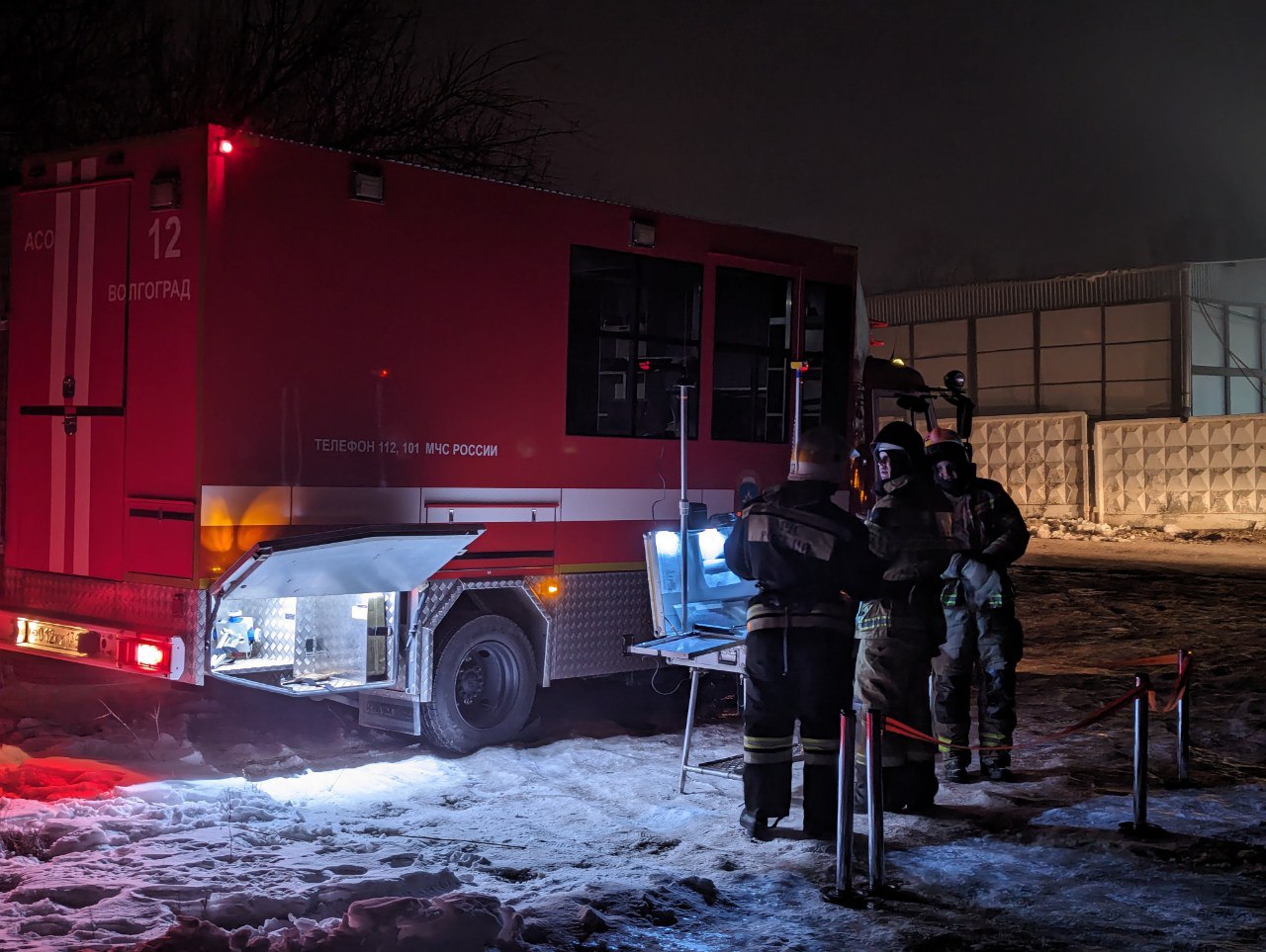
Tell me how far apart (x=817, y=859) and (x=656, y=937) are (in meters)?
→ 1.29

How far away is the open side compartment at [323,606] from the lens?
243 inches

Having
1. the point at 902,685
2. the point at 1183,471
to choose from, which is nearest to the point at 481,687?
the point at 902,685

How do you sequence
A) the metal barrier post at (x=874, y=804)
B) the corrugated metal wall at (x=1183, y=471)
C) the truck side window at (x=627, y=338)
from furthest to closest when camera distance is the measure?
1. the corrugated metal wall at (x=1183, y=471)
2. the truck side window at (x=627, y=338)
3. the metal barrier post at (x=874, y=804)

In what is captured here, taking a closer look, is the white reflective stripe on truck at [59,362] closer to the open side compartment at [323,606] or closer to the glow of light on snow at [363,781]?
the open side compartment at [323,606]

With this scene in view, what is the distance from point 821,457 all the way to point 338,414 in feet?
8.77

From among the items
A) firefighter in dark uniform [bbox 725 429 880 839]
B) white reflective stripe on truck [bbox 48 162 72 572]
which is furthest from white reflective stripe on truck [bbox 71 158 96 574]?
firefighter in dark uniform [bbox 725 429 880 839]

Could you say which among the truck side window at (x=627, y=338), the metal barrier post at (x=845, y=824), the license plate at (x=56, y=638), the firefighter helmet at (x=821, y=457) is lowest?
the metal barrier post at (x=845, y=824)

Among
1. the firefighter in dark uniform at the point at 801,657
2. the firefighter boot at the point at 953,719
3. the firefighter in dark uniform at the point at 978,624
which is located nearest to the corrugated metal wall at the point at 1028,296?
the firefighter in dark uniform at the point at 978,624

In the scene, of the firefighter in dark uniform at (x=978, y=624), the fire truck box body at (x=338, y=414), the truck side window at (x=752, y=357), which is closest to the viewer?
the fire truck box body at (x=338, y=414)

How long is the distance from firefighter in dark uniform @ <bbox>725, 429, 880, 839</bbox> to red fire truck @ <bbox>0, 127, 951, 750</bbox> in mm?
1761

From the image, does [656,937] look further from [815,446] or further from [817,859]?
[815,446]

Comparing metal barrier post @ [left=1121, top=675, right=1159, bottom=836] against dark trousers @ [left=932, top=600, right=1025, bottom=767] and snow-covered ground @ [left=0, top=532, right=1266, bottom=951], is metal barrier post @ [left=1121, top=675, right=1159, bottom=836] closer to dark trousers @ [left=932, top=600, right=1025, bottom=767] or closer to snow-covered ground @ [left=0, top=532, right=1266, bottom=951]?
snow-covered ground @ [left=0, top=532, right=1266, bottom=951]

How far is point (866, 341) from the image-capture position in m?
10.5

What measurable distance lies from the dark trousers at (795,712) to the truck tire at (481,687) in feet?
7.35
